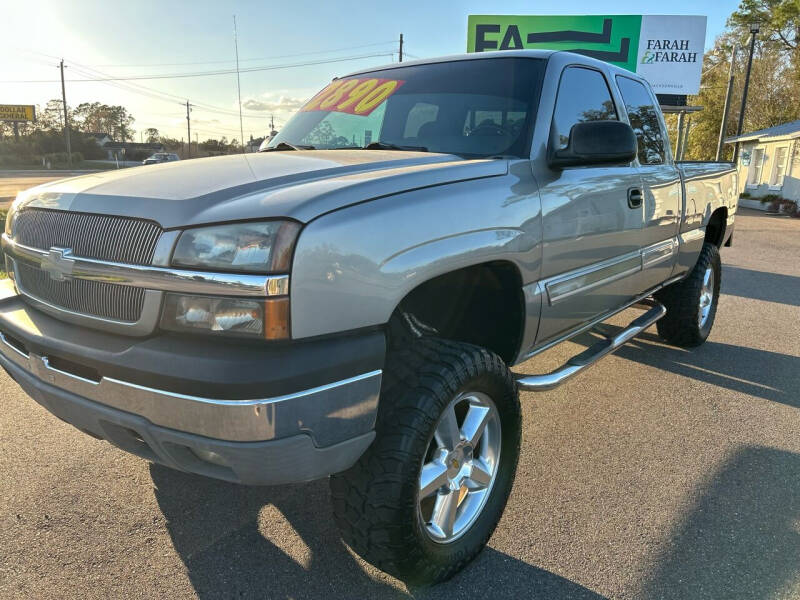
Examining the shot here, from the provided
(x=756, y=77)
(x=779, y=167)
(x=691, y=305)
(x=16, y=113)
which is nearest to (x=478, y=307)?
(x=691, y=305)

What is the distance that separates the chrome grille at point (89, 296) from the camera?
1749 mm

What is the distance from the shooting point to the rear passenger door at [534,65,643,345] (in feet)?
8.55

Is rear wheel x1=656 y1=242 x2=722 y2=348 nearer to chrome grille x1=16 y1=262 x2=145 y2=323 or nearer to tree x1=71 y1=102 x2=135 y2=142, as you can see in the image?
chrome grille x1=16 y1=262 x2=145 y2=323

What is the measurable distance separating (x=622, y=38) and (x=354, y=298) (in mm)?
22838

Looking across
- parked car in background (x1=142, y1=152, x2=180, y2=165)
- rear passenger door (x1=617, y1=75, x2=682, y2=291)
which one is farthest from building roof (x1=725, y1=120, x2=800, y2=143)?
parked car in background (x1=142, y1=152, x2=180, y2=165)

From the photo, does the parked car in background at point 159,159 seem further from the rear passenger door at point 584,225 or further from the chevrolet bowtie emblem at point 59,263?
the rear passenger door at point 584,225

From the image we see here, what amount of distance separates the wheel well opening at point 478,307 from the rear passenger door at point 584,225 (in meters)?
0.17

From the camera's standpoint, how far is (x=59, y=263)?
1.90m

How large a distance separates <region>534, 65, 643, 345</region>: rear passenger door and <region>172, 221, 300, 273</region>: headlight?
1293 mm

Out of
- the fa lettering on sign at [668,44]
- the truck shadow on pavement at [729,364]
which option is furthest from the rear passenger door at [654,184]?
the fa lettering on sign at [668,44]

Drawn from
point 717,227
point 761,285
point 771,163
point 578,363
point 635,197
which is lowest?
point 761,285

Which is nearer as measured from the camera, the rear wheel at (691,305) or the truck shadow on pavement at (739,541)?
the truck shadow on pavement at (739,541)

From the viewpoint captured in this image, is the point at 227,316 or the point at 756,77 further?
the point at 756,77

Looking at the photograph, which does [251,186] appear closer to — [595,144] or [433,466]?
[433,466]
